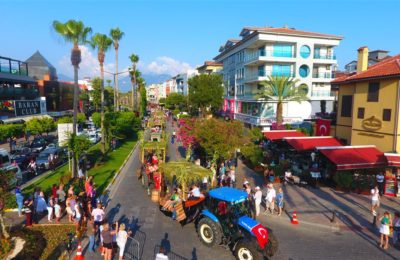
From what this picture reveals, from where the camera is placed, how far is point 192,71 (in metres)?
125

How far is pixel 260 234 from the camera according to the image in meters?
10.1

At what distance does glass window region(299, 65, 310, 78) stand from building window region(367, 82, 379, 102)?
23.0 meters

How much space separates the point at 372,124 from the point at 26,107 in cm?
4930

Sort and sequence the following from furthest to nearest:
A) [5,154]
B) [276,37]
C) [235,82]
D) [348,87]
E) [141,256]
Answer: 1. [235,82]
2. [276,37]
3. [348,87]
4. [5,154]
5. [141,256]

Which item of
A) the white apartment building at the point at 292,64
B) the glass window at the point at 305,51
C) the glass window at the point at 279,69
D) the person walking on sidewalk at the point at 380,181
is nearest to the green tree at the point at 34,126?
the white apartment building at the point at 292,64

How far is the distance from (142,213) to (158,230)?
2.30 metres

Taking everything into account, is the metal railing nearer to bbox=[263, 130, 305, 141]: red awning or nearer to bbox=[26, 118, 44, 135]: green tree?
bbox=[263, 130, 305, 141]: red awning

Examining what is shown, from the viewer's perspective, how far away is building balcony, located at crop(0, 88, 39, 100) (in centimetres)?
4470

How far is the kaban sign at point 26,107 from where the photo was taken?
151 ft

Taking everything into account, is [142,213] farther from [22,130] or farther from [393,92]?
[22,130]

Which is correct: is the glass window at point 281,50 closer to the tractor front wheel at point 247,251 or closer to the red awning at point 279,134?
the red awning at point 279,134

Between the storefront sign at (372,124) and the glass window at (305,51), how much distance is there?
24.0 meters

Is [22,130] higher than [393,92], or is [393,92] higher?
[393,92]

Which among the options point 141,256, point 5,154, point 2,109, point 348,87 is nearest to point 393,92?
point 348,87
